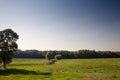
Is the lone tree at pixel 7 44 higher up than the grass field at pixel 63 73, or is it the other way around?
the lone tree at pixel 7 44

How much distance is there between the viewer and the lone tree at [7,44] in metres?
63.2

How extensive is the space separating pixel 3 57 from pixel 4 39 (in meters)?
6.42

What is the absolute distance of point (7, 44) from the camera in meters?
63.8

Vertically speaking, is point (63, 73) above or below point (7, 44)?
below

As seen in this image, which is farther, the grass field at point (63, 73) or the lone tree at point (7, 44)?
the lone tree at point (7, 44)

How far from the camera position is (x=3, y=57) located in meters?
63.2

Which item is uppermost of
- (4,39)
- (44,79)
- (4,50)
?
(4,39)

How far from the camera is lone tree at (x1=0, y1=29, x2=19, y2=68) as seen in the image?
207 ft

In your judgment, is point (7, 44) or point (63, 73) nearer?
point (63, 73)

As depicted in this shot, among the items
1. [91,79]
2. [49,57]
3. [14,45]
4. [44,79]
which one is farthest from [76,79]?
[49,57]

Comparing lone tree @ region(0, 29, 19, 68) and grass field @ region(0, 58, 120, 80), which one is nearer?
grass field @ region(0, 58, 120, 80)

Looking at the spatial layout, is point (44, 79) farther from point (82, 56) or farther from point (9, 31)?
point (82, 56)

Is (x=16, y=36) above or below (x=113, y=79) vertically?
above

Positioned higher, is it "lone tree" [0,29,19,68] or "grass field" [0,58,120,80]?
"lone tree" [0,29,19,68]
